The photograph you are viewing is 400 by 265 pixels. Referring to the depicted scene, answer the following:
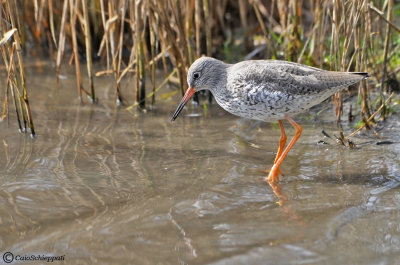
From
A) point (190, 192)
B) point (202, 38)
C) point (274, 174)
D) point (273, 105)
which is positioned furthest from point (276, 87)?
point (202, 38)

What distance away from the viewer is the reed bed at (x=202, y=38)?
6.06 metres

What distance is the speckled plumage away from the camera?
5426 mm

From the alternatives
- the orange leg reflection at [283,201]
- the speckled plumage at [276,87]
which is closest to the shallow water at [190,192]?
the orange leg reflection at [283,201]

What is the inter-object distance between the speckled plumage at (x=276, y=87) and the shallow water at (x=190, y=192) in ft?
2.08

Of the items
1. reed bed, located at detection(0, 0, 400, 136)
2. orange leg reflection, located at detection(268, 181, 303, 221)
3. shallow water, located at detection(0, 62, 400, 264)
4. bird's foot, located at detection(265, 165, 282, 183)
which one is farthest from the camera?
reed bed, located at detection(0, 0, 400, 136)

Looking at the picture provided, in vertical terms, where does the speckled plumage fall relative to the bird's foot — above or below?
above

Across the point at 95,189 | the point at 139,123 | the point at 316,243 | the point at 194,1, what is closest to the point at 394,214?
the point at 316,243

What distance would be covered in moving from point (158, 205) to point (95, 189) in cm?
70

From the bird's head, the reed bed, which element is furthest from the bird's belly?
the reed bed

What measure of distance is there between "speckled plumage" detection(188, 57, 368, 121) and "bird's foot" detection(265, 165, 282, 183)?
0.53m

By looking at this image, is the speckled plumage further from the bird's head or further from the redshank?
the bird's head

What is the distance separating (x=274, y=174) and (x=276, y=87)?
0.84 metres

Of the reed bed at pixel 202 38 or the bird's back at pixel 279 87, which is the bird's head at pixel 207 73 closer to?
the bird's back at pixel 279 87

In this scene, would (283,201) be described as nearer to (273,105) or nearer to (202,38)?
(273,105)
